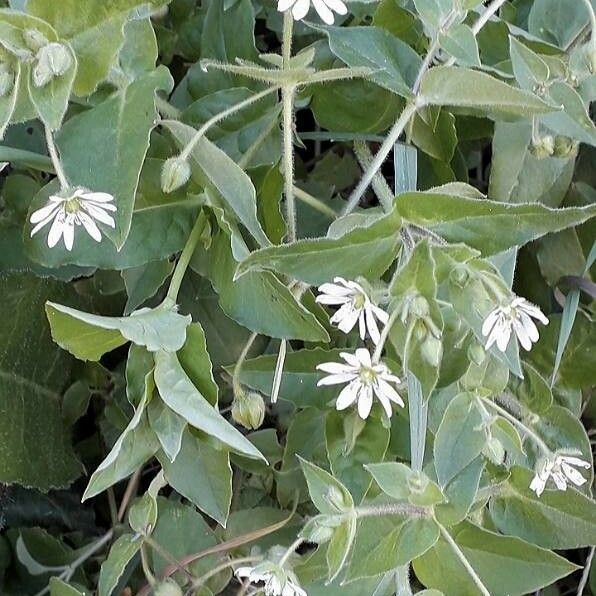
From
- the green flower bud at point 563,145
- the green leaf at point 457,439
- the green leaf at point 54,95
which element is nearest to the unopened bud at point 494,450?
the green leaf at point 457,439

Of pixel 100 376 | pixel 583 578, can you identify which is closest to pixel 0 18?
pixel 100 376

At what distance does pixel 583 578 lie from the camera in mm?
750

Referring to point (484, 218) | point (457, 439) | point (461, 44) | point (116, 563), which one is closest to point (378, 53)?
point (461, 44)

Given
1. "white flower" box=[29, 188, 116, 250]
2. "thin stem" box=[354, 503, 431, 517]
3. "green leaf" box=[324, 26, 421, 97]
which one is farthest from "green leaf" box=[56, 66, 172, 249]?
"thin stem" box=[354, 503, 431, 517]

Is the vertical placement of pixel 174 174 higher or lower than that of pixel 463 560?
higher

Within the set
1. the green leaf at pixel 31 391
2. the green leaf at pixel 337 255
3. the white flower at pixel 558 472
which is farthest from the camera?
the green leaf at pixel 31 391

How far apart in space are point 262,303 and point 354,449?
0.13 meters

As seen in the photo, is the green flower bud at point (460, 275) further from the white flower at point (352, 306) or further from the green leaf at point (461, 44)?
the green leaf at point (461, 44)

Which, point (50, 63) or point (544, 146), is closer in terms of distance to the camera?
point (50, 63)

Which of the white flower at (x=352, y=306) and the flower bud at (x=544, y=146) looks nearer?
the white flower at (x=352, y=306)

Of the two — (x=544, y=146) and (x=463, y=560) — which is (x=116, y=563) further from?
(x=544, y=146)

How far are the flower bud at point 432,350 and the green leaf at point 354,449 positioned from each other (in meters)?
0.12

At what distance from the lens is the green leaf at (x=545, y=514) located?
2.07 ft

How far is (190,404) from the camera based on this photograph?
53 centimetres
